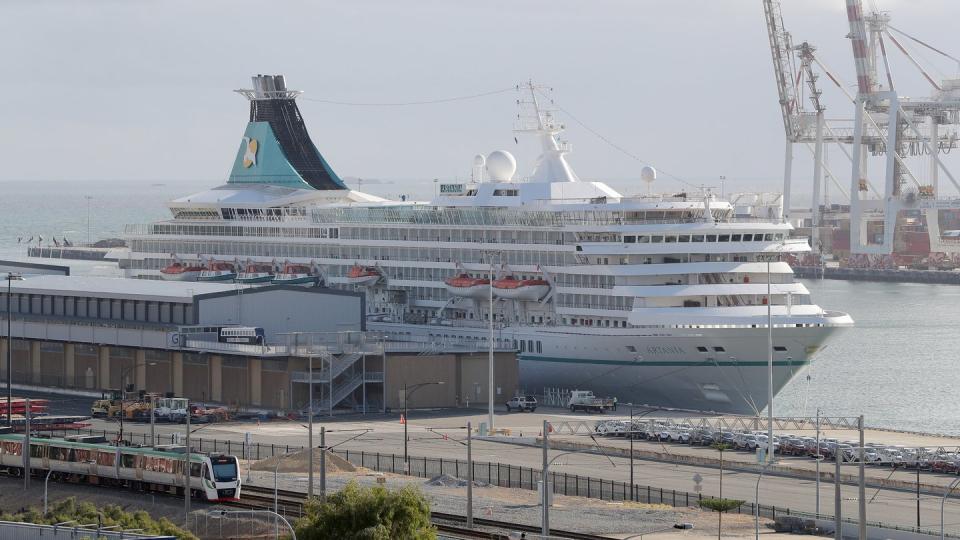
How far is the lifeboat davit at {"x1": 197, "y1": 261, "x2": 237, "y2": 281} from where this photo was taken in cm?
8664

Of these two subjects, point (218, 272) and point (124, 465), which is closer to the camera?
point (124, 465)

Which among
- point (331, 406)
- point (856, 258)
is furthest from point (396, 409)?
point (856, 258)

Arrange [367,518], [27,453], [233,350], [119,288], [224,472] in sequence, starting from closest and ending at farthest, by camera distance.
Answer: [367,518]
[224,472]
[27,453]
[233,350]
[119,288]

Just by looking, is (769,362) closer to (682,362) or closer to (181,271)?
(682,362)

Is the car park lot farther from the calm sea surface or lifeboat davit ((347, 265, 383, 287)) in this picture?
lifeboat davit ((347, 265, 383, 287))

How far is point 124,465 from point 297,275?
1416 inches

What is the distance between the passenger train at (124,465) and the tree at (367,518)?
931cm

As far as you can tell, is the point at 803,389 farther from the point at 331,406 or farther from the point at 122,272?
the point at 122,272

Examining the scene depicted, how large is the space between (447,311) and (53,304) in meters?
15.7

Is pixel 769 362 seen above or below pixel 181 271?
below

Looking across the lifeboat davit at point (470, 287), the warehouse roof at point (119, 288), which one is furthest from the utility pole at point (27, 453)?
the lifeboat davit at point (470, 287)

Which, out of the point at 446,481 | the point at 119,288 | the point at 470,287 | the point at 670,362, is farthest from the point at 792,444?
the point at 119,288

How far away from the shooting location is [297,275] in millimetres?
84500

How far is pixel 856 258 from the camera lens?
600ft
